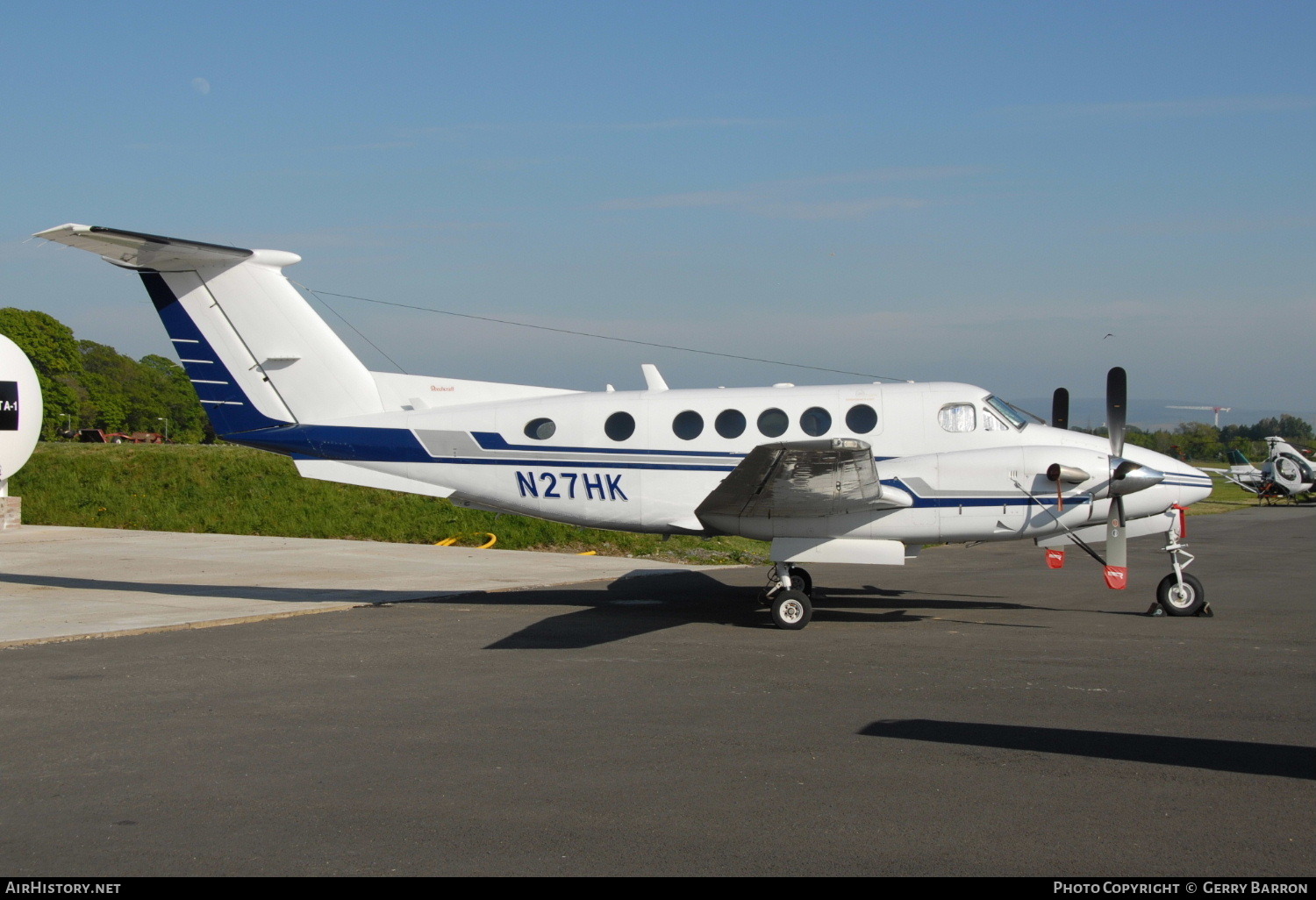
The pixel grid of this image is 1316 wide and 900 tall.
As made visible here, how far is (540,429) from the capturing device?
41.2 ft

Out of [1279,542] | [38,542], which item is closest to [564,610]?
[38,542]

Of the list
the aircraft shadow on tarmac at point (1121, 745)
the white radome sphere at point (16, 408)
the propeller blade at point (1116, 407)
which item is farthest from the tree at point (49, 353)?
the aircraft shadow on tarmac at point (1121, 745)

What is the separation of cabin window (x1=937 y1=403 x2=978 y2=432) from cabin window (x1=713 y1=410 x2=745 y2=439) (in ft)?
7.67

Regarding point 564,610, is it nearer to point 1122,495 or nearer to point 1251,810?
point 1122,495

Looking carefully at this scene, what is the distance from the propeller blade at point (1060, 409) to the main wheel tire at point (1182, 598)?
2908 mm

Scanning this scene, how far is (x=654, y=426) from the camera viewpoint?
1235 centimetres

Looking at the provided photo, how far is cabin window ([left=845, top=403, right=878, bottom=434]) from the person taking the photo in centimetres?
1200

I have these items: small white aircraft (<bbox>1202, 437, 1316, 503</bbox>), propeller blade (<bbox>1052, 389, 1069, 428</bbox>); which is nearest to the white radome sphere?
propeller blade (<bbox>1052, 389, 1069, 428</bbox>)

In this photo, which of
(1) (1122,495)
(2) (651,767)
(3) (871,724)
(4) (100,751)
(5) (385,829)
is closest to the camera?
(5) (385,829)

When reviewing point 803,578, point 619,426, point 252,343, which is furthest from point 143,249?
point 803,578

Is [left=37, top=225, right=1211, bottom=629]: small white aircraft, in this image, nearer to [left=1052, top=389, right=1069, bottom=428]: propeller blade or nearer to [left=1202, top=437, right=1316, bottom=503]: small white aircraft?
[left=1052, top=389, right=1069, bottom=428]: propeller blade

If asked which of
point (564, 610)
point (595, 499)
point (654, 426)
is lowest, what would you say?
point (564, 610)

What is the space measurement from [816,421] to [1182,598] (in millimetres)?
4795
